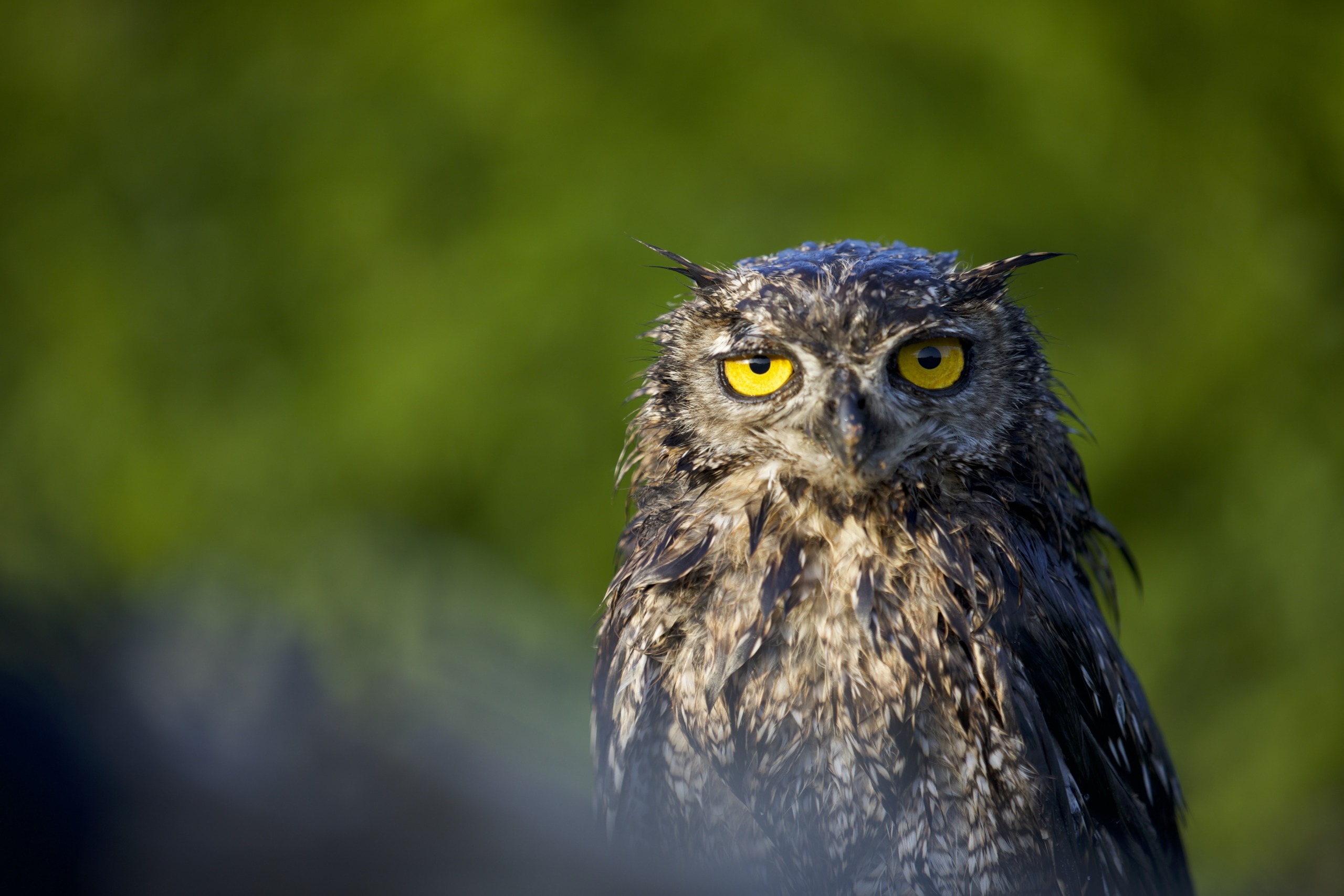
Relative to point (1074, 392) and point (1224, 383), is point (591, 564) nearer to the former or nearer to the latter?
point (1074, 392)

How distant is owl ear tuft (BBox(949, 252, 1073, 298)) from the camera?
54.6 inches

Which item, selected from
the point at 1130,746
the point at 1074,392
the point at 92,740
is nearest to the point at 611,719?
the point at 1130,746

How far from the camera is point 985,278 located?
1.40 meters

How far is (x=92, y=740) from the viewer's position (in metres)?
0.67

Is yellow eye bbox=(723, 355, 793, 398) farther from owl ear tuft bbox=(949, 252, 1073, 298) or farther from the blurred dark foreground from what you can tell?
the blurred dark foreground

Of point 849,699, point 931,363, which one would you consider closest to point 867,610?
point 849,699

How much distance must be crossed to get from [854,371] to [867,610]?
32cm

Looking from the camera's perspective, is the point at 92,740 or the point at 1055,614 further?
the point at 1055,614

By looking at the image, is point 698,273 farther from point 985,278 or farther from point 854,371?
point 985,278

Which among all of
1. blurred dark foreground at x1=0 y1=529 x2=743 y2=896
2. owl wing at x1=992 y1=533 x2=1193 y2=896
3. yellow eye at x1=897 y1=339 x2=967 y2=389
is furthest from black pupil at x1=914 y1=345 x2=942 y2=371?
blurred dark foreground at x1=0 y1=529 x2=743 y2=896

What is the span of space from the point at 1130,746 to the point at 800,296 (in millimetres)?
916

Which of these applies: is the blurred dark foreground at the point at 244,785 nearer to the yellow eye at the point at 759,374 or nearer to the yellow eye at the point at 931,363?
the yellow eye at the point at 759,374

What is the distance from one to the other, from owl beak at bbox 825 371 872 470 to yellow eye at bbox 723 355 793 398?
9 centimetres

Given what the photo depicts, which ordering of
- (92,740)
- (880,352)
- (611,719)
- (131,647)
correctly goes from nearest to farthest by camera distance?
(92,740)
(131,647)
(880,352)
(611,719)
